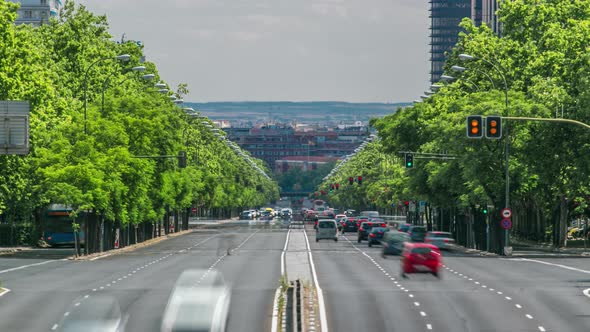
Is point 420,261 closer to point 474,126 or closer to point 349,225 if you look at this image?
point 474,126

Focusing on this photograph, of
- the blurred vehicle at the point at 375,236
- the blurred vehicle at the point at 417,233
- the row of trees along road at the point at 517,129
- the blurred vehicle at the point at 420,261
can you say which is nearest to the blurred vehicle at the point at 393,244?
the blurred vehicle at the point at 417,233

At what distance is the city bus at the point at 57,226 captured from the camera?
91562 mm

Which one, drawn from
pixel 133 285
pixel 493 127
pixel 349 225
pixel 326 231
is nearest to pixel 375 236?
pixel 326 231

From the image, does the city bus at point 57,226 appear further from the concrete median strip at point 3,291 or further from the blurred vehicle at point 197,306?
the blurred vehicle at point 197,306

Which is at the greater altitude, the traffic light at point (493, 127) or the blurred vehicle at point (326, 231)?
the traffic light at point (493, 127)

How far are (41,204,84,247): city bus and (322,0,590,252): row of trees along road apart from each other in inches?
1084

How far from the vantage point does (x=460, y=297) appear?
1843 inches

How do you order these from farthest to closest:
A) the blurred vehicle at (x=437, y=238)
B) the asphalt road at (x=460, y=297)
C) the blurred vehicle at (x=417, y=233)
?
the blurred vehicle at (x=417, y=233) → the blurred vehicle at (x=437, y=238) → the asphalt road at (x=460, y=297)

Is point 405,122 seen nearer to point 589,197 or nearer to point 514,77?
point 514,77

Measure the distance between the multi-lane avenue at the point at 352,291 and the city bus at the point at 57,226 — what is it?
13.6 meters

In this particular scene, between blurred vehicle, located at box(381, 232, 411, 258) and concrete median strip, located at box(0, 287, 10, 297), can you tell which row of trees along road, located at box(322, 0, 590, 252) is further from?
concrete median strip, located at box(0, 287, 10, 297)

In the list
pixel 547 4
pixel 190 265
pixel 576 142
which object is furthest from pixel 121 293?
pixel 547 4

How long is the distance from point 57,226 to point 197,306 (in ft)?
216

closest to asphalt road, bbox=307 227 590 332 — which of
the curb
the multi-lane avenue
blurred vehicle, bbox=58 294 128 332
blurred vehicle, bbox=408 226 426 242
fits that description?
the multi-lane avenue
